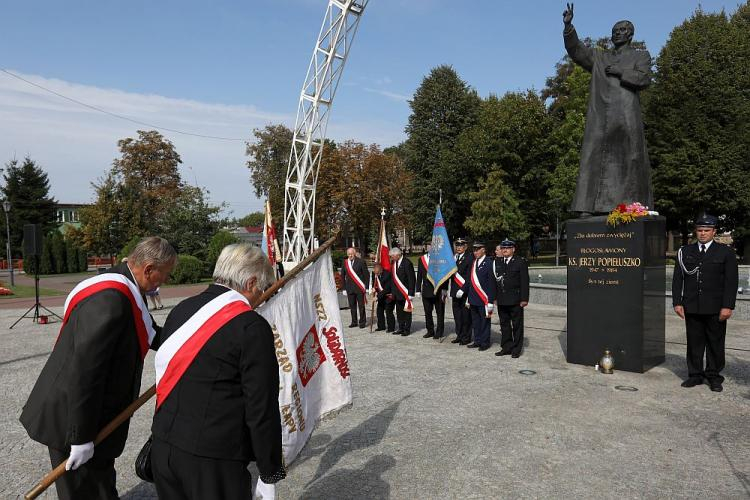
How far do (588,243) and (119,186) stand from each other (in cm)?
3452

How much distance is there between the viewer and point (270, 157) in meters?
56.2

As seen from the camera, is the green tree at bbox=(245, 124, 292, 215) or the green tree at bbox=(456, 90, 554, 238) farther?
the green tree at bbox=(245, 124, 292, 215)

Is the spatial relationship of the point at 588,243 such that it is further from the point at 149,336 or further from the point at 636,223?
the point at 149,336

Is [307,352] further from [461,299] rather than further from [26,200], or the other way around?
[26,200]

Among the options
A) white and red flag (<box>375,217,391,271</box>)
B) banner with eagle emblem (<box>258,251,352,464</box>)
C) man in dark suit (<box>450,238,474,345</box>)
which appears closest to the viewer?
banner with eagle emblem (<box>258,251,352,464</box>)

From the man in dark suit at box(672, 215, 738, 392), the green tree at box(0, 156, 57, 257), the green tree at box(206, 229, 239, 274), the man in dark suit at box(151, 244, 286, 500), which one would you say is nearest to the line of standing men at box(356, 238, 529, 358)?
the man in dark suit at box(672, 215, 738, 392)

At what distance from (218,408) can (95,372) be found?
85 centimetres

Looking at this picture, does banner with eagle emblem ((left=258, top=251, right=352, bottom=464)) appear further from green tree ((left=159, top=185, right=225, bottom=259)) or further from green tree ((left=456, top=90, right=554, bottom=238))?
green tree ((left=456, top=90, right=554, bottom=238))

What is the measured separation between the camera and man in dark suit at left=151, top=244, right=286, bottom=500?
232 cm

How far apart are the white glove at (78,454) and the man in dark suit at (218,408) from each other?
1.84ft

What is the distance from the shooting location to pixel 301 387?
148 inches

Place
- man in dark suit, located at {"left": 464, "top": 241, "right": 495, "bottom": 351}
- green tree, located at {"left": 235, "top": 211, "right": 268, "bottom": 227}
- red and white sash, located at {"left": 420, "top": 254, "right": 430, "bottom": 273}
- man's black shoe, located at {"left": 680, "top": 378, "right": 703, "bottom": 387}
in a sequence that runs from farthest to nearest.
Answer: green tree, located at {"left": 235, "top": 211, "right": 268, "bottom": 227} < red and white sash, located at {"left": 420, "top": 254, "right": 430, "bottom": 273} < man in dark suit, located at {"left": 464, "top": 241, "right": 495, "bottom": 351} < man's black shoe, located at {"left": 680, "top": 378, "right": 703, "bottom": 387}

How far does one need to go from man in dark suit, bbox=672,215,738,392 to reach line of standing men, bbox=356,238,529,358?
2.35m

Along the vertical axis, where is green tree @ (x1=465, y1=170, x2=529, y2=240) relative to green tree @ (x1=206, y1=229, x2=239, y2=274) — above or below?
above
